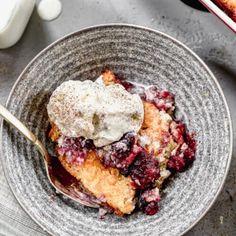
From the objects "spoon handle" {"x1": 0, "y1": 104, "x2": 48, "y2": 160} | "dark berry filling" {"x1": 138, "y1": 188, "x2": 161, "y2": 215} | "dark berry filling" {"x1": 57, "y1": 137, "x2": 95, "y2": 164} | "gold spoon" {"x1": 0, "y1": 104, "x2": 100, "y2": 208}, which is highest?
"spoon handle" {"x1": 0, "y1": 104, "x2": 48, "y2": 160}

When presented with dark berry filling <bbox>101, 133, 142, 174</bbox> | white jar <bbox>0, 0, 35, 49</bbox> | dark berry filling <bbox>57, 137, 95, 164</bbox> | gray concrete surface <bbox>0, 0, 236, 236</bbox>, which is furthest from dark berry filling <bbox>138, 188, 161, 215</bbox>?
white jar <bbox>0, 0, 35, 49</bbox>

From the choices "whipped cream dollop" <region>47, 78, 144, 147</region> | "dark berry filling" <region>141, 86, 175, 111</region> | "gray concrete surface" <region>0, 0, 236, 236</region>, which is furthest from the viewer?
"gray concrete surface" <region>0, 0, 236, 236</region>

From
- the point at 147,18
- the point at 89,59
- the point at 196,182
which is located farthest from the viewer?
the point at 147,18

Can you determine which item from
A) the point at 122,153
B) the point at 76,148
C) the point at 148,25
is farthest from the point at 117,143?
the point at 148,25

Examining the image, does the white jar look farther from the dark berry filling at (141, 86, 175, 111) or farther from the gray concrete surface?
the dark berry filling at (141, 86, 175, 111)

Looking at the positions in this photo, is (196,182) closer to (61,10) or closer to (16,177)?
(16,177)

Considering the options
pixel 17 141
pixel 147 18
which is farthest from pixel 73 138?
pixel 147 18
